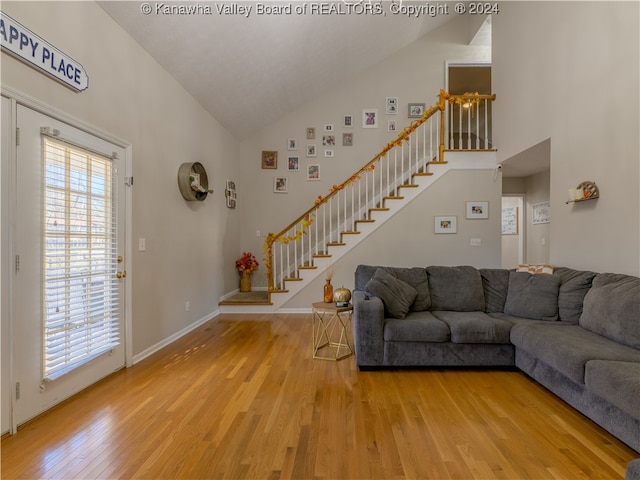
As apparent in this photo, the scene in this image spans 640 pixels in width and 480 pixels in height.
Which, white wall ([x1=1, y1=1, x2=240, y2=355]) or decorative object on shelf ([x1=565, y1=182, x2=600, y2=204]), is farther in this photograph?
decorative object on shelf ([x1=565, y1=182, x2=600, y2=204])

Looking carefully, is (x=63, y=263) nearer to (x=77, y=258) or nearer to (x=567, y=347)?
(x=77, y=258)

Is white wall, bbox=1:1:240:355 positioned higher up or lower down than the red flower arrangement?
higher up

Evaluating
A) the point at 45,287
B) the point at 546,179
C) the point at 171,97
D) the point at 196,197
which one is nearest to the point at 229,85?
the point at 171,97

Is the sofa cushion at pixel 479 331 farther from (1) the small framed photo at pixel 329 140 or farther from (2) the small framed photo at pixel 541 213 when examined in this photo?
(1) the small framed photo at pixel 329 140

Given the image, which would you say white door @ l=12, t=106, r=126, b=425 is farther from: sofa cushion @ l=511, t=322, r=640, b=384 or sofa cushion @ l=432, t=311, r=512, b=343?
sofa cushion @ l=511, t=322, r=640, b=384

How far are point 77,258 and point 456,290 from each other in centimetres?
356

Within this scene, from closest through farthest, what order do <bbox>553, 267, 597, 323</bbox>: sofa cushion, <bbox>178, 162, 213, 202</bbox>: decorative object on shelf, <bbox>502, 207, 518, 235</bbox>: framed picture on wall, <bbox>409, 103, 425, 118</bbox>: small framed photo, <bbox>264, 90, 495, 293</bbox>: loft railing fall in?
<bbox>553, 267, 597, 323</bbox>: sofa cushion → <bbox>178, 162, 213, 202</bbox>: decorative object on shelf → <bbox>264, 90, 495, 293</bbox>: loft railing → <bbox>409, 103, 425, 118</bbox>: small framed photo → <bbox>502, 207, 518, 235</bbox>: framed picture on wall

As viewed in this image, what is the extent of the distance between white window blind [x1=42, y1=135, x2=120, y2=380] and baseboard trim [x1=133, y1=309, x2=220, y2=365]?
43cm

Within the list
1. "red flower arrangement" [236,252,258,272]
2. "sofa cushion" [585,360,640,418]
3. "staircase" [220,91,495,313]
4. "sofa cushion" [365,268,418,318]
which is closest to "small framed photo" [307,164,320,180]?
"staircase" [220,91,495,313]

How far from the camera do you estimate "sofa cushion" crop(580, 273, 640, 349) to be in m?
2.25

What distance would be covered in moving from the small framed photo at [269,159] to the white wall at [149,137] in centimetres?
133

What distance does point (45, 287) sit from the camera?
7.07ft

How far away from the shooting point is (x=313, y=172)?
6.48 m

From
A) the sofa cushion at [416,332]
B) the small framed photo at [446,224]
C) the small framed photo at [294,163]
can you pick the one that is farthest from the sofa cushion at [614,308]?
the small framed photo at [294,163]
